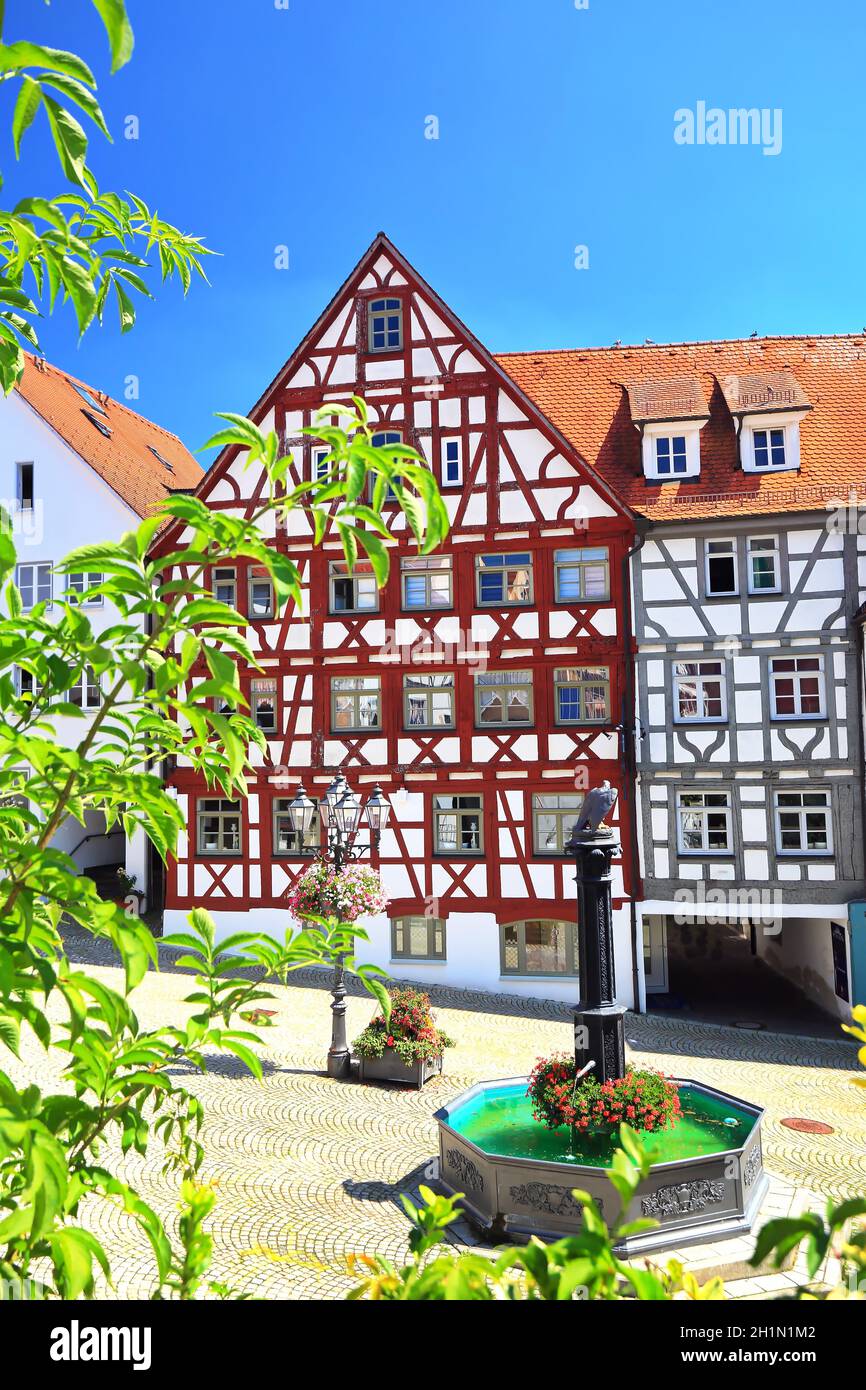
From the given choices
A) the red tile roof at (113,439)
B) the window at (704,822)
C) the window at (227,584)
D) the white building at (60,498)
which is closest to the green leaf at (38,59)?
the window at (704,822)

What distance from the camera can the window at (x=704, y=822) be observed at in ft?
58.1

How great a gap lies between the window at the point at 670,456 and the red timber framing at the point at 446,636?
1934 mm

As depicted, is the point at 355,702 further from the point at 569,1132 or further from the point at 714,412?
the point at 569,1132

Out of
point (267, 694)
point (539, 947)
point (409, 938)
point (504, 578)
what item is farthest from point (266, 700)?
point (539, 947)

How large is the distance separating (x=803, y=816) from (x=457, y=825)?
6.90 meters

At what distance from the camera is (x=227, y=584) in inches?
779

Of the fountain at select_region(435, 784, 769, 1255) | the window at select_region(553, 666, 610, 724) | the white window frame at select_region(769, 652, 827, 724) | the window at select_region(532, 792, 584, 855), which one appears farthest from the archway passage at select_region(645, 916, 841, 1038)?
the fountain at select_region(435, 784, 769, 1255)

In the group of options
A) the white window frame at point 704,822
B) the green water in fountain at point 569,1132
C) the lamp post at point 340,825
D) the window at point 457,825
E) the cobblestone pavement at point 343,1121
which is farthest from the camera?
the window at point 457,825

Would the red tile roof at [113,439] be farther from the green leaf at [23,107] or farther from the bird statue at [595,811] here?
the green leaf at [23,107]

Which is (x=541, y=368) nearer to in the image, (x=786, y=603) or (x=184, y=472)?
(x=786, y=603)

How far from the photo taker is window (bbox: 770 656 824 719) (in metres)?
17.5

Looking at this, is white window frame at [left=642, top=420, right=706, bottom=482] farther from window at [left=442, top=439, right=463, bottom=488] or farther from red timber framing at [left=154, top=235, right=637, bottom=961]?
window at [left=442, top=439, right=463, bottom=488]

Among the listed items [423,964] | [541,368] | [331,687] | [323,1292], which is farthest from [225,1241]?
[541,368]
